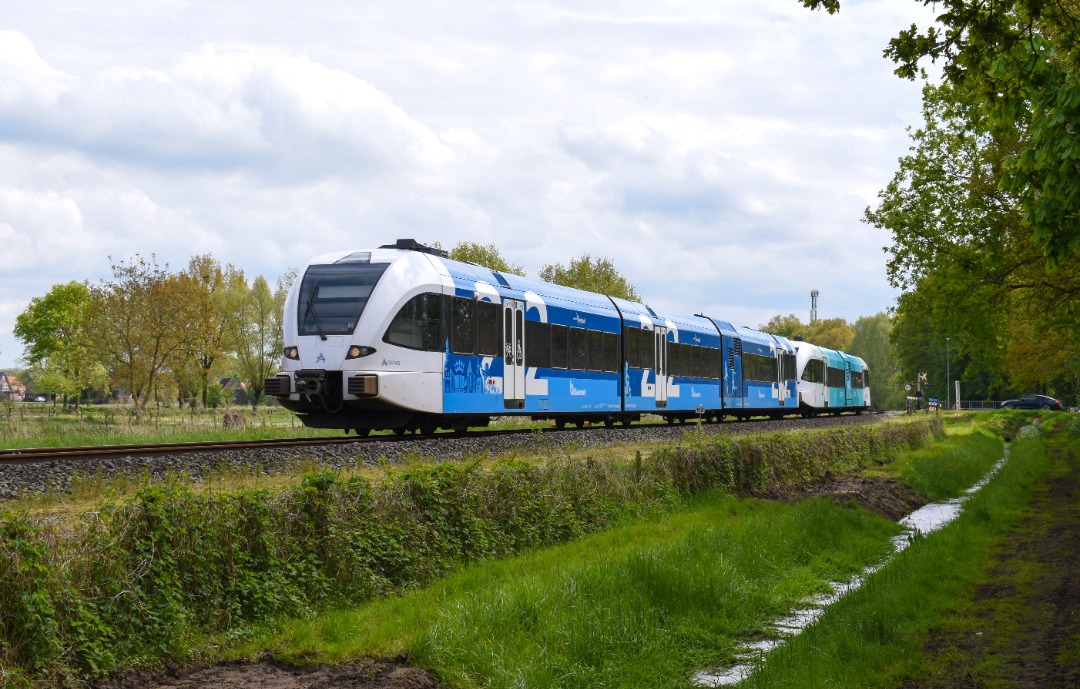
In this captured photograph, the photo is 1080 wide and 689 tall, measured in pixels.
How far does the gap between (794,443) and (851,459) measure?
18.7 ft

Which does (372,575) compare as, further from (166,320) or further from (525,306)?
(166,320)

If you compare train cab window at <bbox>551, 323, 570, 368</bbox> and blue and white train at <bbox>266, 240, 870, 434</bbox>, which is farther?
train cab window at <bbox>551, 323, 570, 368</bbox>

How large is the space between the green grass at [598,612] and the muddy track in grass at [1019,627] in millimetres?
1951

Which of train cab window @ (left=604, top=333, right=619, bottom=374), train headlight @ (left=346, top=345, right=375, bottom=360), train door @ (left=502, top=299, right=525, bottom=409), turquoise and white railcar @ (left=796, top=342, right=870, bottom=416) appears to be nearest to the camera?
train headlight @ (left=346, top=345, right=375, bottom=360)

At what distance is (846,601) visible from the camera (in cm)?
1241

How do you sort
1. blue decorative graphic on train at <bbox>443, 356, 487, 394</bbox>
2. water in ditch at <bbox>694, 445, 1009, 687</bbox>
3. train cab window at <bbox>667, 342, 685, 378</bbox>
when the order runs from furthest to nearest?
train cab window at <bbox>667, 342, 685, 378</bbox> < blue decorative graphic on train at <bbox>443, 356, 487, 394</bbox> < water in ditch at <bbox>694, 445, 1009, 687</bbox>

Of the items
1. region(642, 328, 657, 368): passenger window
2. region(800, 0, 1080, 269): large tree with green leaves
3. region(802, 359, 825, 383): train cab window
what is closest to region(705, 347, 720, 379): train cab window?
region(642, 328, 657, 368): passenger window

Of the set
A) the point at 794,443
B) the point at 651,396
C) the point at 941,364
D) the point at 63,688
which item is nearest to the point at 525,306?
the point at 794,443

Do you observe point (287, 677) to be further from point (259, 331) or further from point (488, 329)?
point (259, 331)

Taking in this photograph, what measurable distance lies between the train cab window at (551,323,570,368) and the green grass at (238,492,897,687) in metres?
9.91

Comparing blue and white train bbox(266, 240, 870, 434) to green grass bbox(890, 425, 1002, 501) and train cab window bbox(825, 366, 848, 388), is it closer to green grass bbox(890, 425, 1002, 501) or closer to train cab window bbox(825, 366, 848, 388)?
green grass bbox(890, 425, 1002, 501)

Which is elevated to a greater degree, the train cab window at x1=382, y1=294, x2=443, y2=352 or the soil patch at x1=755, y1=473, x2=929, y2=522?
the train cab window at x1=382, y1=294, x2=443, y2=352

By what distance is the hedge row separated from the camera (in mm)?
7363

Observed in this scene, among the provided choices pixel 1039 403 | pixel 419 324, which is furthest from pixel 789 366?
pixel 1039 403
